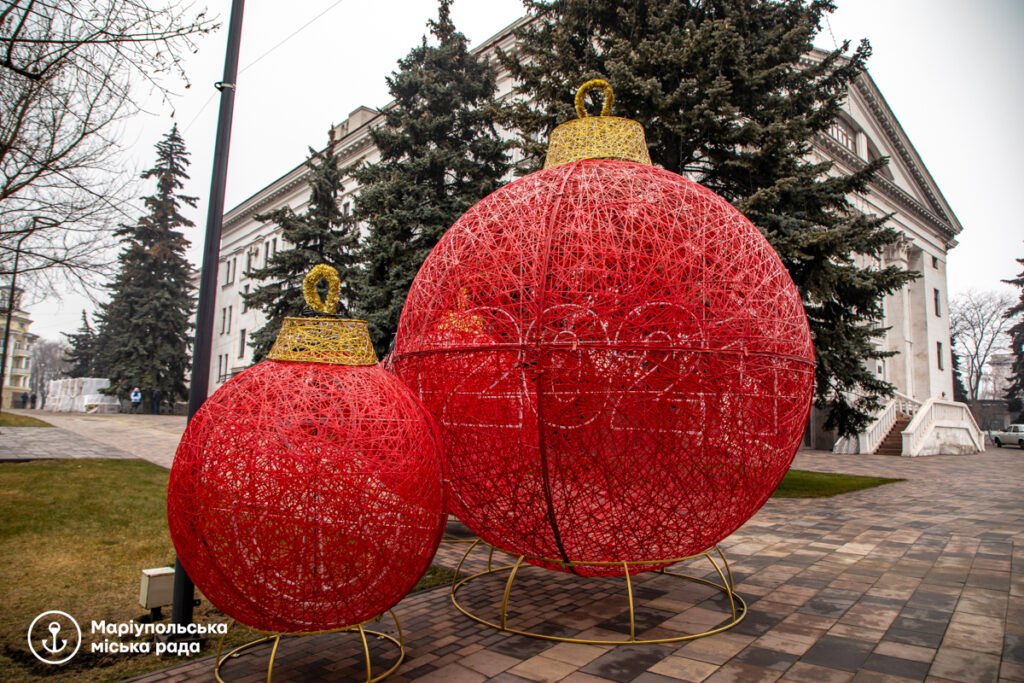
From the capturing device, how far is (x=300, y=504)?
288 centimetres

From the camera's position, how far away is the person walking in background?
104 feet

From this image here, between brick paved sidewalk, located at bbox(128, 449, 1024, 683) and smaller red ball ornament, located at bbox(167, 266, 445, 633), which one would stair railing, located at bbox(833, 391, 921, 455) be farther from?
smaller red ball ornament, located at bbox(167, 266, 445, 633)

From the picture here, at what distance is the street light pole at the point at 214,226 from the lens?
4.17m

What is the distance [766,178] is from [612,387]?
8.52 metres

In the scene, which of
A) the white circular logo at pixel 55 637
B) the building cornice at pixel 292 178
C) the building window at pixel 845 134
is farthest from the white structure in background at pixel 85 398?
the building window at pixel 845 134

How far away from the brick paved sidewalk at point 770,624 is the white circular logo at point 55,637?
783 millimetres

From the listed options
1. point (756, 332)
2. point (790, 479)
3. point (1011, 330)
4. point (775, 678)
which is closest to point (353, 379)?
point (756, 332)

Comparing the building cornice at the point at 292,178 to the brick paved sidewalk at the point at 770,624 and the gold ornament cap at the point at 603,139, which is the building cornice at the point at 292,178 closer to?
the gold ornament cap at the point at 603,139

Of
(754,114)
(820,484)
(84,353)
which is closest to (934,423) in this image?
(820,484)

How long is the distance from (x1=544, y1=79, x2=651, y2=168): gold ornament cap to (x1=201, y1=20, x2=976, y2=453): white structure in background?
748 inches

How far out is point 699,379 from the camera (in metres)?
3.52

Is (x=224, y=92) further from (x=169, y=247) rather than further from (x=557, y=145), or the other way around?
(x=169, y=247)

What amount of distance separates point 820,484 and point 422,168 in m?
10.8

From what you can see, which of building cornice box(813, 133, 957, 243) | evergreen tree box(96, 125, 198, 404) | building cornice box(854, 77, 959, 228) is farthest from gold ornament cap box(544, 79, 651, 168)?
evergreen tree box(96, 125, 198, 404)
